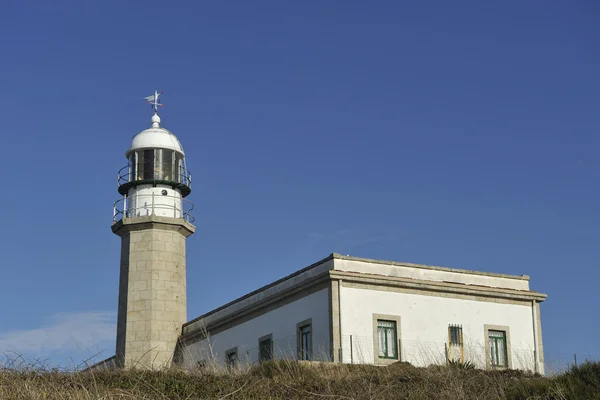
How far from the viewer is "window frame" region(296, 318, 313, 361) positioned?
26969mm

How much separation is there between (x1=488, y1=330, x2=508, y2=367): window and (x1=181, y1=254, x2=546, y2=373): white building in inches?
1.3

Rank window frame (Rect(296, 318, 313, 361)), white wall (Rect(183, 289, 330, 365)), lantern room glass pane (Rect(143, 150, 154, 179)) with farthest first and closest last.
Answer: lantern room glass pane (Rect(143, 150, 154, 179)) → window frame (Rect(296, 318, 313, 361)) → white wall (Rect(183, 289, 330, 365))

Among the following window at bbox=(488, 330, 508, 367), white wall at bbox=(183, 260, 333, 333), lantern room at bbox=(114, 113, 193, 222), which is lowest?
window at bbox=(488, 330, 508, 367)

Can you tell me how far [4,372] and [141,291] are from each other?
1851 cm

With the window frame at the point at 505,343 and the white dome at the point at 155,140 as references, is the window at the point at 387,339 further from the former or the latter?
the white dome at the point at 155,140

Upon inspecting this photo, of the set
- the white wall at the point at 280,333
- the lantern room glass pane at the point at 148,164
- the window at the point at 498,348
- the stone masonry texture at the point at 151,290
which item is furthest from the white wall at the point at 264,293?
the window at the point at 498,348

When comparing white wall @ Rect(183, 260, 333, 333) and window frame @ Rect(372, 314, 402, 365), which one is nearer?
window frame @ Rect(372, 314, 402, 365)

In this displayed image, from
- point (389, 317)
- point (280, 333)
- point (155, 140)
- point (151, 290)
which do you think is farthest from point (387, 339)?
point (155, 140)

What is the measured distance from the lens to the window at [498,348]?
28608 millimetres

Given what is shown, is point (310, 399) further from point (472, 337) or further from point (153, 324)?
point (153, 324)

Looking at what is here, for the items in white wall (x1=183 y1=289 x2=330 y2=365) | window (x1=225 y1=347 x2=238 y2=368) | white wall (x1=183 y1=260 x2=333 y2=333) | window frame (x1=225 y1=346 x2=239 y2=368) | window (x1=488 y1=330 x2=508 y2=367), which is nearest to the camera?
white wall (x1=183 y1=289 x2=330 y2=365)

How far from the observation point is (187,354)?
32156 mm

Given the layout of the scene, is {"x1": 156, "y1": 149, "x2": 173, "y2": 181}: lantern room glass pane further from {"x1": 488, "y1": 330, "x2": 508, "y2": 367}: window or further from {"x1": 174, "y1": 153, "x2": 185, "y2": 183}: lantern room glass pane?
{"x1": 488, "y1": 330, "x2": 508, "y2": 367}: window

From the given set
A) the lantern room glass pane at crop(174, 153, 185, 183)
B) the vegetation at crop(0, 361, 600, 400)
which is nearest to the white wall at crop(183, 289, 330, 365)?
the lantern room glass pane at crop(174, 153, 185, 183)
